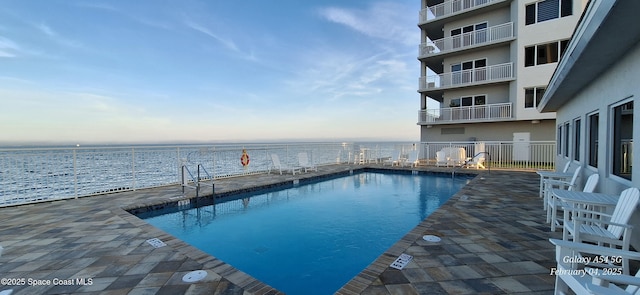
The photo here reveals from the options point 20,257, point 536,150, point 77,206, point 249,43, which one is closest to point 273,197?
point 77,206

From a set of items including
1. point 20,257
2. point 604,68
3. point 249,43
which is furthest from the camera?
point 249,43

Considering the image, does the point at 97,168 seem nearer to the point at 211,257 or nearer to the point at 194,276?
the point at 211,257

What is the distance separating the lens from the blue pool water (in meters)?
3.35

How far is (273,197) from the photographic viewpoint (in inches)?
283

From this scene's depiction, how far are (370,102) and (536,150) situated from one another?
957 centimetres

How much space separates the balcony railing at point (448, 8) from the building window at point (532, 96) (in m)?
5.15

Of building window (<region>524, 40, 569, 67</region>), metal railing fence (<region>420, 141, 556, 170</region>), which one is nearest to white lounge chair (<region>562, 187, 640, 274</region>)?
metal railing fence (<region>420, 141, 556, 170</region>)

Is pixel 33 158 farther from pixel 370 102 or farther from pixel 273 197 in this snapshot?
pixel 370 102

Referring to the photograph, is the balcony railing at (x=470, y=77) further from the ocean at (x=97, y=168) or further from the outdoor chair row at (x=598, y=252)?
the outdoor chair row at (x=598, y=252)

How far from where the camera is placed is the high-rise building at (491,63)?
12703 mm

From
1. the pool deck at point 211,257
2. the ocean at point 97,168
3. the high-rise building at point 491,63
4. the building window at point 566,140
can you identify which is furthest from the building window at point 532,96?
the ocean at point 97,168

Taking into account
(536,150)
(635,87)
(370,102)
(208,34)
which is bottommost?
(536,150)

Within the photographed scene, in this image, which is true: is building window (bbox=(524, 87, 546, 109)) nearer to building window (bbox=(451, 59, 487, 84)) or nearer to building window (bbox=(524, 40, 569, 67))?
building window (bbox=(524, 40, 569, 67))

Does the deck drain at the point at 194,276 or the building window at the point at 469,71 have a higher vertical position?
the building window at the point at 469,71
